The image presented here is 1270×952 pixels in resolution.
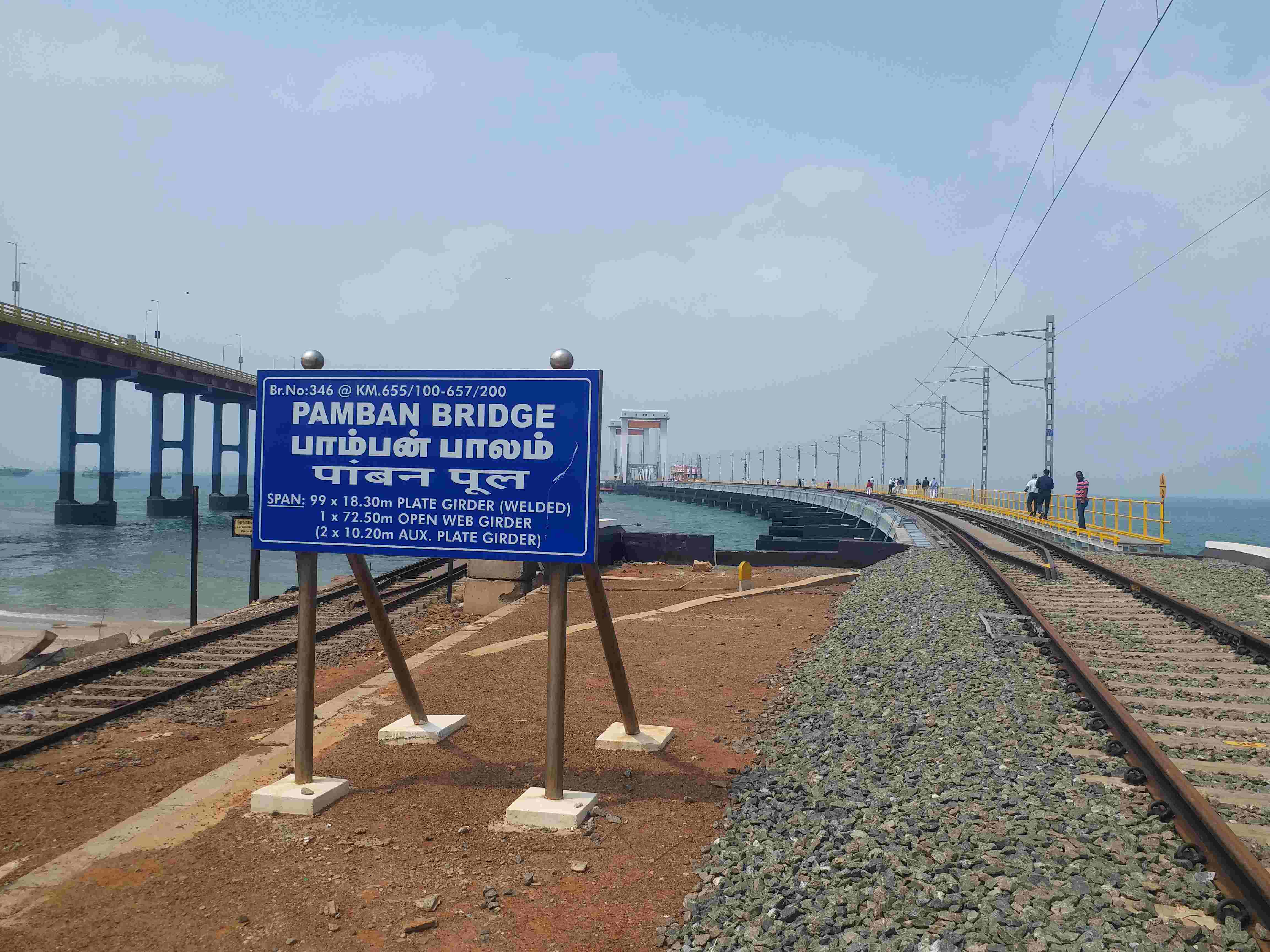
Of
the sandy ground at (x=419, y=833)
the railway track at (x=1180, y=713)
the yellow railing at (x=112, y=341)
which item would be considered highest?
the yellow railing at (x=112, y=341)

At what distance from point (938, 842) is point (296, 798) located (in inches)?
149

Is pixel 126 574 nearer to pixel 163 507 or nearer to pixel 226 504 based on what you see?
pixel 163 507

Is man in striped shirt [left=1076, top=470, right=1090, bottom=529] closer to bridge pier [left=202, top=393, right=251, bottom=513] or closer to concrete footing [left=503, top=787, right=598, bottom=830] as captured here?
concrete footing [left=503, top=787, right=598, bottom=830]

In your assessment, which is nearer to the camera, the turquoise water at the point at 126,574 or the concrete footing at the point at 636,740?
the concrete footing at the point at 636,740

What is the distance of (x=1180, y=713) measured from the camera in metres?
6.38

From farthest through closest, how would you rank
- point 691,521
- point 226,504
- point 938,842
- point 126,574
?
point 691,521, point 226,504, point 126,574, point 938,842

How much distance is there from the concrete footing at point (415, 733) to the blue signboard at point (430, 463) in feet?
5.56

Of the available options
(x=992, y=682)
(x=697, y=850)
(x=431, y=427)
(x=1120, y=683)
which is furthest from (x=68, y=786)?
(x=1120, y=683)

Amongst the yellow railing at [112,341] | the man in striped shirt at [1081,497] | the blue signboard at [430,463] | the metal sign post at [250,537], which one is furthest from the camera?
A: the yellow railing at [112,341]

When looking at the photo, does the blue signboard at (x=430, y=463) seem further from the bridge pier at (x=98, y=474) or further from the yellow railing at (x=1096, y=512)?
the bridge pier at (x=98, y=474)

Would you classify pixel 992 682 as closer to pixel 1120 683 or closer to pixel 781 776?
pixel 1120 683

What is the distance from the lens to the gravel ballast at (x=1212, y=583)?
11.3 meters

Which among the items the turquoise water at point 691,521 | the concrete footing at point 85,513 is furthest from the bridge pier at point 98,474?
the turquoise water at point 691,521

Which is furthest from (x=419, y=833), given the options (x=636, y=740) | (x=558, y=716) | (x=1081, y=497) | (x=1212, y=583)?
(x=1081, y=497)
